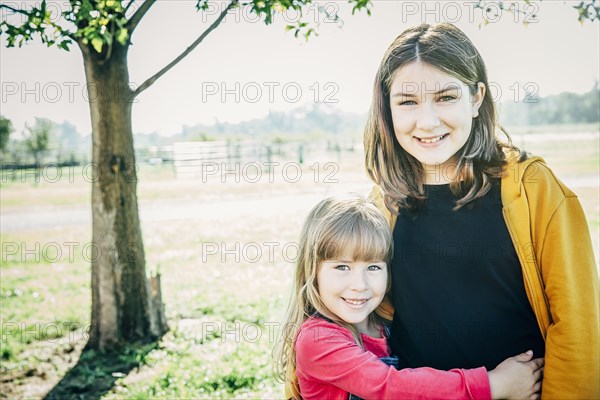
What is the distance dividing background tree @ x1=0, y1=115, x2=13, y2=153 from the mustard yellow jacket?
3432 cm

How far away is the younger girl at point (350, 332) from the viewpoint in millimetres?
1840

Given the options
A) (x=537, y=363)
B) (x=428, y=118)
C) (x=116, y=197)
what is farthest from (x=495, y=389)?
(x=116, y=197)

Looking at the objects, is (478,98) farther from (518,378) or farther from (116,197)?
(116,197)

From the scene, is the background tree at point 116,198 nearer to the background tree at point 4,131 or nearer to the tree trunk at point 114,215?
the tree trunk at point 114,215

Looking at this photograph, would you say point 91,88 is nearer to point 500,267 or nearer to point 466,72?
point 466,72

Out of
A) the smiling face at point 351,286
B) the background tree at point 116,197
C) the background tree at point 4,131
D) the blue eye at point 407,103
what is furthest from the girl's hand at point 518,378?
the background tree at point 4,131

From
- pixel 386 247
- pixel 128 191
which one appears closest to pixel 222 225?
pixel 128 191

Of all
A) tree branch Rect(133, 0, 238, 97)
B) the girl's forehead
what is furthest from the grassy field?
tree branch Rect(133, 0, 238, 97)

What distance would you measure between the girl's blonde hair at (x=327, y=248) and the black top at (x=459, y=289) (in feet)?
0.43

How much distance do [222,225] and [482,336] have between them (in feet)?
32.9

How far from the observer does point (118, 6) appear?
3740mm

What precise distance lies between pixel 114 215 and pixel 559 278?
4.18 m

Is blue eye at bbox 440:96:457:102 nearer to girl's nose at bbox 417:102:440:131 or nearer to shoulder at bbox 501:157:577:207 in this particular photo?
girl's nose at bbox 417:102:440:131

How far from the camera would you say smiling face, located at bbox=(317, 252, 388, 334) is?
6.93 feet
